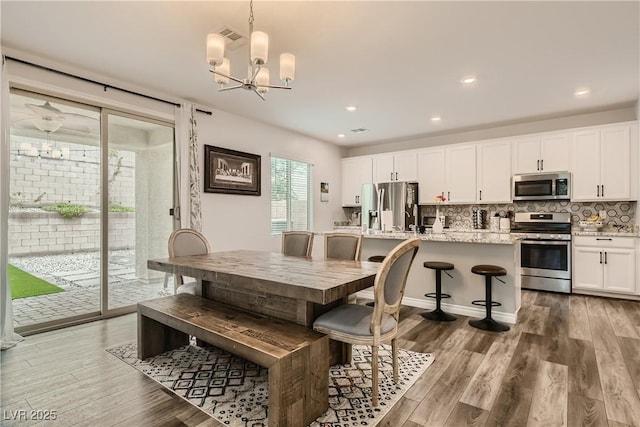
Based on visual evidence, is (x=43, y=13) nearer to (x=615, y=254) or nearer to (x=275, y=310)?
(x=275, y=310)

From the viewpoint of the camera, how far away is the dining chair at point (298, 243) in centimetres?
360

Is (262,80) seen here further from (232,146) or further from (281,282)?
(232,146)

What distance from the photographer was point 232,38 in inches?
105

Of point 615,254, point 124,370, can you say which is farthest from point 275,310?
point 615,254

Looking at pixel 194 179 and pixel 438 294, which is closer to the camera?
pixel 438 294

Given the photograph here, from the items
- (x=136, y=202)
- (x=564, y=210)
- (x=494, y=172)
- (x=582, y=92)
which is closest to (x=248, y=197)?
(x=136, y=202)

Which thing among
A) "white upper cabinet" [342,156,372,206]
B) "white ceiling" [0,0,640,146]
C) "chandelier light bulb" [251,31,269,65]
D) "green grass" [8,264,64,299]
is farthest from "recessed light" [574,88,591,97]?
"green grass" [8,264,64,299]

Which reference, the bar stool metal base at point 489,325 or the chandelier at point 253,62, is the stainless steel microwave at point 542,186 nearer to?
the bar stool metal base at point 489,325

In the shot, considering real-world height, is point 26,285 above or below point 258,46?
below

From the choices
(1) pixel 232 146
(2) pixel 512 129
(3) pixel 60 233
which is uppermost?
(2) pixel 512 129

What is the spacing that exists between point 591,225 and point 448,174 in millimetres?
2118

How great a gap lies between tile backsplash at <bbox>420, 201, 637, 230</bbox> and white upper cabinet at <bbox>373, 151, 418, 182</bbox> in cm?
83

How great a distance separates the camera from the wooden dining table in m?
1.86

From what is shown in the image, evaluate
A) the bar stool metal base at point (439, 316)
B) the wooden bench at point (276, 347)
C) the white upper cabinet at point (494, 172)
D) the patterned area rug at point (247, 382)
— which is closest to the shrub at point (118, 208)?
the patterned area rug at point (247, 382)
